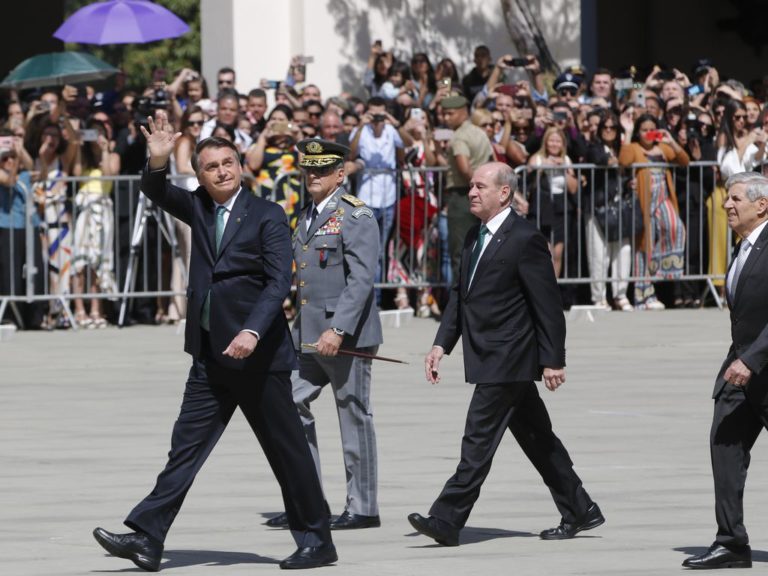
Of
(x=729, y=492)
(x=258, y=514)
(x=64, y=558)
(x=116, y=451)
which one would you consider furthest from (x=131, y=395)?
(x=729, y=492)

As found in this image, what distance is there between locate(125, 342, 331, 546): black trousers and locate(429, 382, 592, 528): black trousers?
2.31ft

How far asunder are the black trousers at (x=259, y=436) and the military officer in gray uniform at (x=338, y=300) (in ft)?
3.41

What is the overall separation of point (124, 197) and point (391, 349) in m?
3.23

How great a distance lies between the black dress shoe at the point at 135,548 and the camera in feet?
26.2

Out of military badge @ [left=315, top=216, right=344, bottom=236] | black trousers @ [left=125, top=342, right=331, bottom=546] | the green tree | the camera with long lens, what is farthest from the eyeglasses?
the green tree

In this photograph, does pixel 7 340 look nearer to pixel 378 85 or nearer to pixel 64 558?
pixel 378 85

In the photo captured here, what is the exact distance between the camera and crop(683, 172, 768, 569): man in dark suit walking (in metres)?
8.01

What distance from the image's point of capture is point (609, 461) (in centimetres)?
1091

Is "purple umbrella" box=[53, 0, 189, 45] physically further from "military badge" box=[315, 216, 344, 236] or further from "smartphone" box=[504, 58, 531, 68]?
"military badge" box=[315, 216, 344, 236]

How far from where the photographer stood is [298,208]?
60.7 feet

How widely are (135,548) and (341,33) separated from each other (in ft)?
57.6

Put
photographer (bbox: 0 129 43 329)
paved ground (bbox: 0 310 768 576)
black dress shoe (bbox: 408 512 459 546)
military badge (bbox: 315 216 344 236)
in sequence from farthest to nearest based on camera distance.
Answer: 1. photographer (bbox: 0 129 43 329)
2. military badge (bbox: 315 216 344 236)
3. black dress shoe (bbox: 408 512 459 546)
4. paved ground (bbox: 0 310 768 576)

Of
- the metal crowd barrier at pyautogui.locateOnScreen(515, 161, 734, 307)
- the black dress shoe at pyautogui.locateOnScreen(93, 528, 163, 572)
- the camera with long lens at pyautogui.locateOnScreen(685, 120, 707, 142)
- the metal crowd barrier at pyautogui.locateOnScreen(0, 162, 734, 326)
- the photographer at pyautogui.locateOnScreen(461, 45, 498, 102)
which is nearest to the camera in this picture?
the black dress shoe at pyautogui.locateOnScreen(93, 528, 163, 572)

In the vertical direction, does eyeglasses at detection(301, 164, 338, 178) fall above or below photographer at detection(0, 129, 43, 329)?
above
